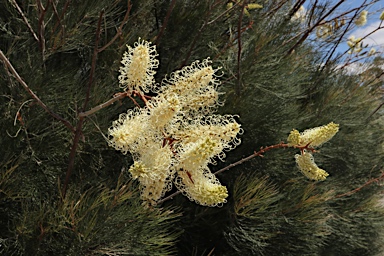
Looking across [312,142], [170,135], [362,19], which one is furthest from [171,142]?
[362,19]

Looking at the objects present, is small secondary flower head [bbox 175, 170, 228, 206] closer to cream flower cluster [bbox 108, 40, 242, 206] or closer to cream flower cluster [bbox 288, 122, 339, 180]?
cream flower cluster [bbox 108, 40, 242, 206]

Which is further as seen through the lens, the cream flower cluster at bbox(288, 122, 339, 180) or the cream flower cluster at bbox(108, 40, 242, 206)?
the cream flower cluster at bbox(288, 122, 339, 180)

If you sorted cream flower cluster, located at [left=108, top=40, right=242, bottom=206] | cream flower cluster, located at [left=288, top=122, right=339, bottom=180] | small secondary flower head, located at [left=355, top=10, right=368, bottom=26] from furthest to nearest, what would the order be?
small secondary flower head, located at [left=355, top=10, right=368, bottom=26] < cream flower cluster, located at [left=288, top=122, right=339, bottom=180] < cream flower cluster, located at [left=108, top=40, right=242, bottom=206]

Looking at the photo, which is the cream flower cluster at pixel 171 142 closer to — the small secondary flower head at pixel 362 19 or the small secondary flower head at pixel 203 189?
the small secondary flower head at pixel 203 189

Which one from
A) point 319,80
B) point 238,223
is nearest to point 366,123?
point 319,80

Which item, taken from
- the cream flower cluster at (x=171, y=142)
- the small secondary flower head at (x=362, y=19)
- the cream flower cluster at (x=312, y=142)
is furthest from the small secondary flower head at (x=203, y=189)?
the small secondary flower head at (x=362, y=19)

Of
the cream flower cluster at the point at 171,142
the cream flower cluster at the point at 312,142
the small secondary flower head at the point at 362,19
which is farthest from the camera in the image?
the small secondary flower head at the point at 362,19

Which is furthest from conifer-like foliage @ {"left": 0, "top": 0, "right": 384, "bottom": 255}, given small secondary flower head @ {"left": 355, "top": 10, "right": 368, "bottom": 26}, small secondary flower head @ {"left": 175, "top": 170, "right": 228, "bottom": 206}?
small secondary flower head @ {"left": 355, "top": 10, "right": 368, "bottom": 26}

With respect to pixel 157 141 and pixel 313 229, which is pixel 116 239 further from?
→ pixel 313 229
